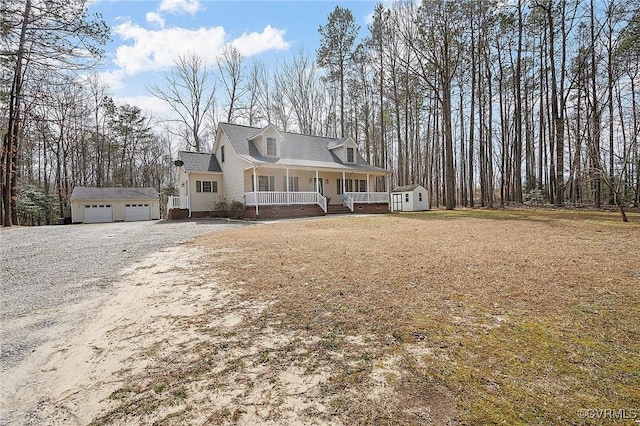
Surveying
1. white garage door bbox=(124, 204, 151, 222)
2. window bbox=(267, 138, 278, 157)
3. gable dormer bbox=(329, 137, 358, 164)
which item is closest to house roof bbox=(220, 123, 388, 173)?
gable dormer bbox=(329, 137, 358, 164)

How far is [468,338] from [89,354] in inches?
128

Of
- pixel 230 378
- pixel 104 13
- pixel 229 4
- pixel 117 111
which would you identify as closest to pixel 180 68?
pixel 117 111

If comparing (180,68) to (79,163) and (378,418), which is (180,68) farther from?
(378,418)

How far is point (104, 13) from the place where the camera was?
242 inches

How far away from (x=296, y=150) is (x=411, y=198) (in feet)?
32.5

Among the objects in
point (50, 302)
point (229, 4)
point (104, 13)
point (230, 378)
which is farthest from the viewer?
point (229, 4)

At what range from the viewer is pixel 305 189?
2173cm

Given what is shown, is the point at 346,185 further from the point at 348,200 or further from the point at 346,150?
the point at 348,200

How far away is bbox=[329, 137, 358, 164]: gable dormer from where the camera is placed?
2358cm

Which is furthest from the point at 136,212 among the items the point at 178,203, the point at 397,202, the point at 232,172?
the point at 397,202

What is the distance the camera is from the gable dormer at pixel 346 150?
2358cm

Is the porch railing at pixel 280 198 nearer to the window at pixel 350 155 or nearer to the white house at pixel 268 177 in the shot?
the white house at pixel 268 177

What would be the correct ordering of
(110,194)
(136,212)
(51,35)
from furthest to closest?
(136,212) < (110,194) < (51,35)

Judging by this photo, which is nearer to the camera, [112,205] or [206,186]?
[206,186]
